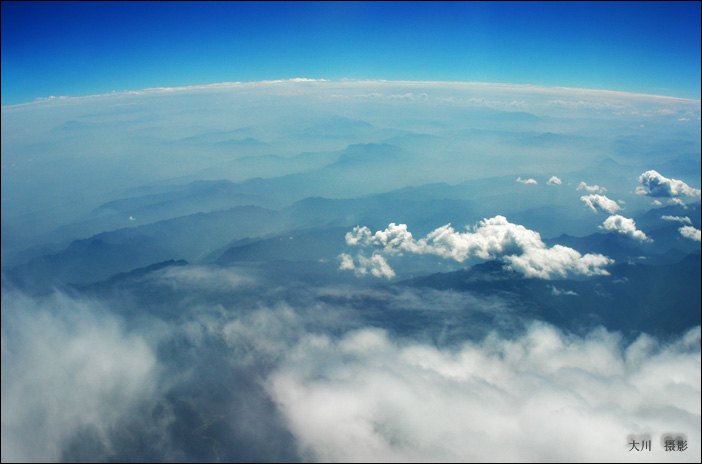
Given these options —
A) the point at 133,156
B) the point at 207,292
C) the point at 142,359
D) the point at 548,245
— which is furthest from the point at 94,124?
the point at 548,245

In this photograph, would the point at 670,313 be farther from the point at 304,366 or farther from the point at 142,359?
the point at 142,359

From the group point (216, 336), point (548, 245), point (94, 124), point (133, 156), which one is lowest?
point (216, 336)

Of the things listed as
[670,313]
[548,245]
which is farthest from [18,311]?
[670,313]

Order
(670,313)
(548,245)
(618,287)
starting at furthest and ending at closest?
1. (548,245)
2. (618,287)
3. (670,313)

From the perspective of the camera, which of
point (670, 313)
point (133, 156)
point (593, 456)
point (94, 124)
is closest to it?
point (593, 456)

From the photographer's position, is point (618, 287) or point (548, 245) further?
point (548, 245)

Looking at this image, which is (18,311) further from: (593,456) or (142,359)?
(593,456)

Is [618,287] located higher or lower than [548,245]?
lower

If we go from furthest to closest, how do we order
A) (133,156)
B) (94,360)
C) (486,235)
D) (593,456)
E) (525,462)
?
1. (133,156)
2. (486,235)
3. (94,360)
4. (525,462)
5. (593,456)

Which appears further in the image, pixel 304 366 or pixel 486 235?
pixel 486 235
